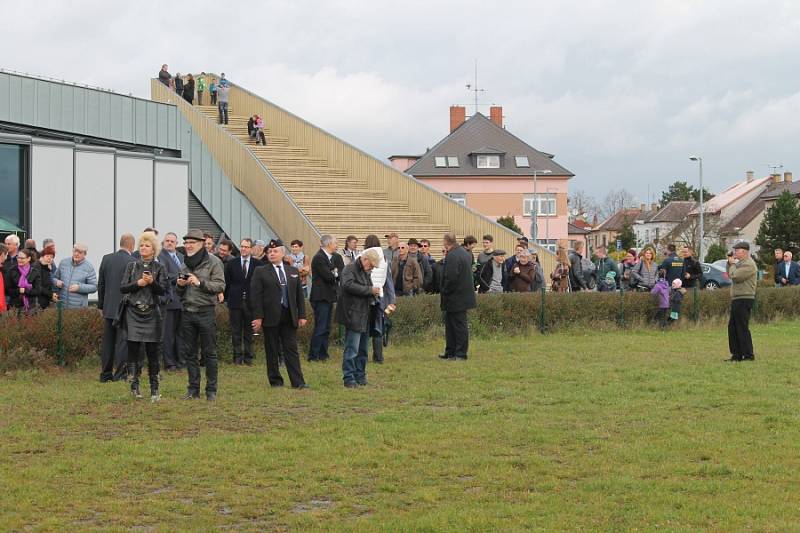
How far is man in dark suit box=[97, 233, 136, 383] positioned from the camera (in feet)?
48.2

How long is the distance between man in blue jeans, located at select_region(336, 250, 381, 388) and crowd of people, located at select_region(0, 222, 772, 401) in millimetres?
12

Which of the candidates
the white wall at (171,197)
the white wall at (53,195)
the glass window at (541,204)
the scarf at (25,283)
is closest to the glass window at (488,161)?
the glass window at (541,204)

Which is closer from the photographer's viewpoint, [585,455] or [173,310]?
[585,455]

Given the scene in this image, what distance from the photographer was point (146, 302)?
1275cm

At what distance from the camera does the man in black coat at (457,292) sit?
58.8 feet

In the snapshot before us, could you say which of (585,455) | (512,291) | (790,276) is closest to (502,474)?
(585,455)

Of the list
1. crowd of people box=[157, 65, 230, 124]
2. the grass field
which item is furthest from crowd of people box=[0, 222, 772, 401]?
crowd of people box=[157, 65, 230, 124]

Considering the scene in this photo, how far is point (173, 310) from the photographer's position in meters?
15.6

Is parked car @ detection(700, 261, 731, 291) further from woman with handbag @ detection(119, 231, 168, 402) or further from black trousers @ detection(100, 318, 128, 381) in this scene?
woman with handbag @ detection(119, 231, 168, 402)

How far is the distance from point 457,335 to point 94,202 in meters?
11.9

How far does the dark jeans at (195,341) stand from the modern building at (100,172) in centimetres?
1348

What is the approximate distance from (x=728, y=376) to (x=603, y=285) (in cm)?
1022

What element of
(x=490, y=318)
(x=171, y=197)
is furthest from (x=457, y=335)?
(x=171, y=197)

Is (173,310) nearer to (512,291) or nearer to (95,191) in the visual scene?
(512,291)
